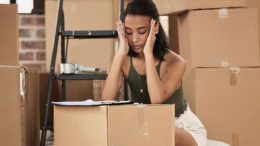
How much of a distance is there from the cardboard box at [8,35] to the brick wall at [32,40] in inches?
60.0

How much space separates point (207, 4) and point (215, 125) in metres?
0.59

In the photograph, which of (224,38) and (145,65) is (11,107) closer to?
(145,65)

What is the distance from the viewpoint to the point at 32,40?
324 cm

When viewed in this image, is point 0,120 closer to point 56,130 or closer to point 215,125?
point 56,130

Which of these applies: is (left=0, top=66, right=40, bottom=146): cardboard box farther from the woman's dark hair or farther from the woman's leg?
the woman's dark hair

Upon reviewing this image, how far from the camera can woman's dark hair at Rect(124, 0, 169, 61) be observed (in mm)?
2035

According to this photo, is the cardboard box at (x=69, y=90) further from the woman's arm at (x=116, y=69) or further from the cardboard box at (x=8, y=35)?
the cardboard box at (x=8, y=35)

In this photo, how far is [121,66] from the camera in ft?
6.84

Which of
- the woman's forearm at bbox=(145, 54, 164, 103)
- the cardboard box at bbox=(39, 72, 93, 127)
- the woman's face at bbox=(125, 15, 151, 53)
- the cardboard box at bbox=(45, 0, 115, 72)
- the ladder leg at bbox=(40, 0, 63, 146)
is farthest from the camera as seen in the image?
the cardboard box at bbox=(45, 0, 115, 72)

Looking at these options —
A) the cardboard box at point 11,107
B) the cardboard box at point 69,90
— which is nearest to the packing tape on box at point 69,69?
the cardboard box at point 69,90

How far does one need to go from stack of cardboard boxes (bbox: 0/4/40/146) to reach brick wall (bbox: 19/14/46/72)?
3.72 ft

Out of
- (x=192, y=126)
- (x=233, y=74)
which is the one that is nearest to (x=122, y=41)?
(x=192, y=126)

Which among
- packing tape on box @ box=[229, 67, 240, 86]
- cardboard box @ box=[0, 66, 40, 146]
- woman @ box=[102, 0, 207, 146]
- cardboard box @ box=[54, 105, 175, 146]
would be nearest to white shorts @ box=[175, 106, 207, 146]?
woman @ box=[102, 0, 207, 146]

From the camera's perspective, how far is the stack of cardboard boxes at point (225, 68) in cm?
224
